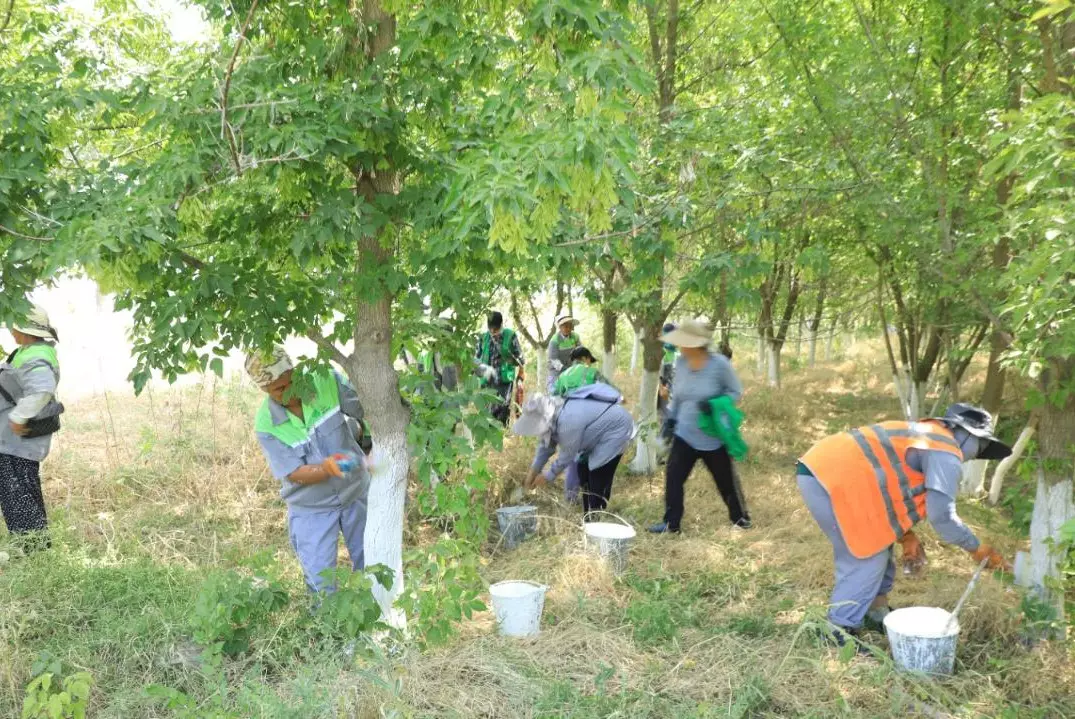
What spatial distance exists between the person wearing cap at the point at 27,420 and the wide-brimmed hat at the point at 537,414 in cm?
306

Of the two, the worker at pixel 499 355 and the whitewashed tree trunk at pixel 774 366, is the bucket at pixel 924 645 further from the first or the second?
the whitewashed tree trunk at pixel 774 366

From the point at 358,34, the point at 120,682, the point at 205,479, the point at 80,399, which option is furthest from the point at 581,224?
the point at 80,399

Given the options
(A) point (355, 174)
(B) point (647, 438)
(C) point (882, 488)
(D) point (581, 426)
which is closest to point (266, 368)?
(A) point (355, 174)

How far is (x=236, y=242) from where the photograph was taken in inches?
152

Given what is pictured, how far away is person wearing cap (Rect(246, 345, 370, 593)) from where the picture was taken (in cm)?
383

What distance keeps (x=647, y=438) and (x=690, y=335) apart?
6.22 ft

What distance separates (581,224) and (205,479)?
164 inches

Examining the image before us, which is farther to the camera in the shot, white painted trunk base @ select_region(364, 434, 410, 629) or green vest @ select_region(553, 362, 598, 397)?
green vest @ select_region(553, 362, 598, 397)

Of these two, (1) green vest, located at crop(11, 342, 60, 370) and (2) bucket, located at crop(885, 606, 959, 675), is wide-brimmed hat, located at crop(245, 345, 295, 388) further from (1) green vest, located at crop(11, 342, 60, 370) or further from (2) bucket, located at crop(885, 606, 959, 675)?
(2) bucket, located at crop(885, 606, 959, 675)

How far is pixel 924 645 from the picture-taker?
3252 mm

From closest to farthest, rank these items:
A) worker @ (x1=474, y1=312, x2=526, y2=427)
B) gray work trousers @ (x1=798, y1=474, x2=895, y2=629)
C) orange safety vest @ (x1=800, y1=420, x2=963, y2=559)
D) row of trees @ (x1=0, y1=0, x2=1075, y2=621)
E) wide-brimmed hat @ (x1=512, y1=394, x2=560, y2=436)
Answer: row of trees @ (x1=0, y1=0, x2=1075, y2=621)
orange safety vest @ (x1=800, y1=420, x2=963, y2=559)
gray work trousers @ (x1=798, y1=474, x2=895, y2=629)
wide-brimmed hat @ (x1=512, y1=394, x2=560, y2=436)
worker @ (x1=474, y1=312, x2=526, y2=427)

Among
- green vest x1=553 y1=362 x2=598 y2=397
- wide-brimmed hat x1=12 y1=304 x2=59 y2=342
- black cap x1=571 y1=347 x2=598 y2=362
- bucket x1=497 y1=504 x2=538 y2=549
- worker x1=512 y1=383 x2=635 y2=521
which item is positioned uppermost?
wide-brimmed hat x1=12 y1=304 x2=59 y2=342

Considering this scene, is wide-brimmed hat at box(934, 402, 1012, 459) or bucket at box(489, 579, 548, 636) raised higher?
wide-brimmed hat at box(934, 402, 1012, 459)

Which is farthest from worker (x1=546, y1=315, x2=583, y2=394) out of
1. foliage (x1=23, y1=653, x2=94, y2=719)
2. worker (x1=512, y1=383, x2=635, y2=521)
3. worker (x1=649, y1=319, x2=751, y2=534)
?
foliage (x1=23, y1=653, x2=94, y2=719)
